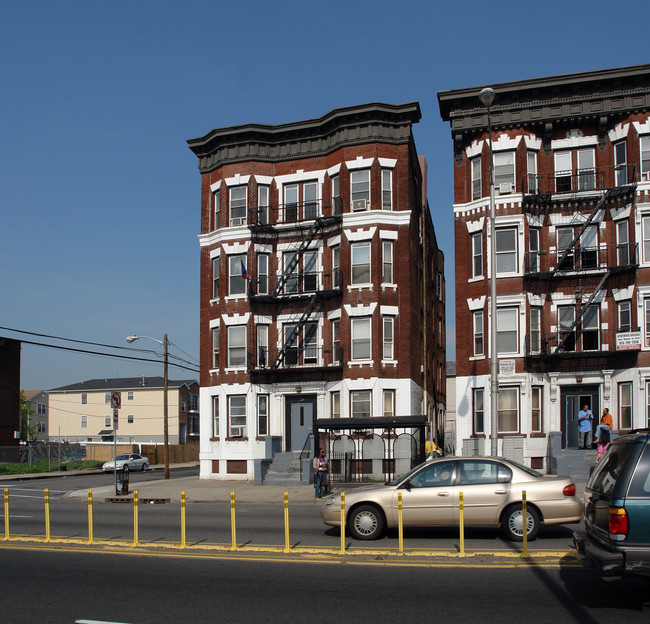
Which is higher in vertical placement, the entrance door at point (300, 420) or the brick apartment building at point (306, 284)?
the brick apartment building at point (306, 284)

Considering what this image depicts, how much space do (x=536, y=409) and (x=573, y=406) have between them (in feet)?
5.33

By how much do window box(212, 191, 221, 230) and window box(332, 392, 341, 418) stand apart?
11.0m

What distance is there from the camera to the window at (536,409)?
107ft

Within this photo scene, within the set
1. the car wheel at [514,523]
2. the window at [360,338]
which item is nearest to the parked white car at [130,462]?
the window at [360,338]

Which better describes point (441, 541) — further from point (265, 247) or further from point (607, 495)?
point (265, 247)

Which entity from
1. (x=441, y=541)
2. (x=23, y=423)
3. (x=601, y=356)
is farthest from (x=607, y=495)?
(x=23, y=423)

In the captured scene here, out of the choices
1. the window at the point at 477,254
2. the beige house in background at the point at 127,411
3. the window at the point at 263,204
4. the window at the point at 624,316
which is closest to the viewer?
the window at the point at 624,316

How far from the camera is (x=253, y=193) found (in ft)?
127

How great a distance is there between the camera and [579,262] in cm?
3316

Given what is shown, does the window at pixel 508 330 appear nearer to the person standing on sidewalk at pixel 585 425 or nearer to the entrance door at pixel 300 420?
the person standing on sidewalk at pixel 585 425

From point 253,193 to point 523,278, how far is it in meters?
14.1

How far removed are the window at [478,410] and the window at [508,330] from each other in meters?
2.09

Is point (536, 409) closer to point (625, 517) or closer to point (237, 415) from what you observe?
point (237, 415)

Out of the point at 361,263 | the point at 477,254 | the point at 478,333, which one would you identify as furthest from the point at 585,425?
the point at 361,263
